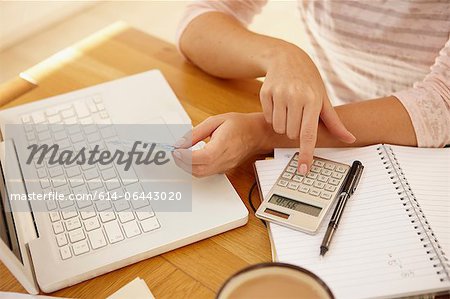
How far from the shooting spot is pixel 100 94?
892 mm

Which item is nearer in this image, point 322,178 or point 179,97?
point 322,178

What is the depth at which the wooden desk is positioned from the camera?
612 millimetres

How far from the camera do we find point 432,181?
692 millimetres

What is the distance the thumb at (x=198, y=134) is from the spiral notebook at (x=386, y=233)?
0.08 meters

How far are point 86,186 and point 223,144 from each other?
200mm

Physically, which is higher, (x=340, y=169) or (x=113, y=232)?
(x=340, y=169)

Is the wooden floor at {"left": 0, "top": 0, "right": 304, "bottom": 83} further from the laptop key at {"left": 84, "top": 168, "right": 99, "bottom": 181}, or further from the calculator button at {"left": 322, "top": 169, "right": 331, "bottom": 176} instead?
the calculator button at {"left": 322, "top": 169, "right": 331, "bottom": 176}

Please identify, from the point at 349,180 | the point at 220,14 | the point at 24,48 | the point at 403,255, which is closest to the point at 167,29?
the point at 24,48

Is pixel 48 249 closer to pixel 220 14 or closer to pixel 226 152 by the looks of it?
pixel 226 152

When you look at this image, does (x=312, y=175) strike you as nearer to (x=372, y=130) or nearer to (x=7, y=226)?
(x=372, y=130)

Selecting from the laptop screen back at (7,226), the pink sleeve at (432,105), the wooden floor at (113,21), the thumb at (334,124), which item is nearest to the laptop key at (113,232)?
the laptop screen back at (7,226)

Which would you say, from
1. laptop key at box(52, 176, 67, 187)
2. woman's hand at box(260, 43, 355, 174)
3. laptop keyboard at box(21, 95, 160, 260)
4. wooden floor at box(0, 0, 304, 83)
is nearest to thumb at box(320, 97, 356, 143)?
woman's hand at box(260, 43, 355, 174)

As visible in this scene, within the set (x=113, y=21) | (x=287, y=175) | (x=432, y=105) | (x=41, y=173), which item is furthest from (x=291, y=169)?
(x=113, y=21)

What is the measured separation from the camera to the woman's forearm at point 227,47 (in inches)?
34.4
